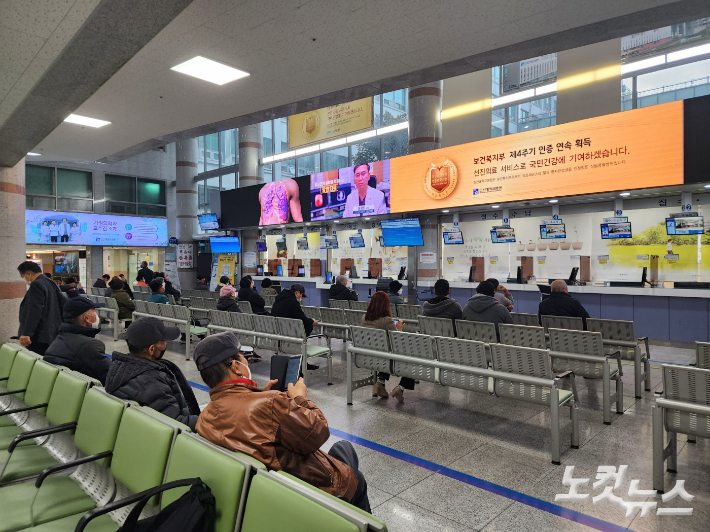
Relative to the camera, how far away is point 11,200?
6547mm

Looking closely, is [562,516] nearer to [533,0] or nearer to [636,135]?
[533,0]

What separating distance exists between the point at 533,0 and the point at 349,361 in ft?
13.0

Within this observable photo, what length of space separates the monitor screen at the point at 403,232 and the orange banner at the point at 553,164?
0.47m

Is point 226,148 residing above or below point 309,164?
above

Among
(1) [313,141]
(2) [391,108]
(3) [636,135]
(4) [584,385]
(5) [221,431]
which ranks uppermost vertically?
(2) [391,108]

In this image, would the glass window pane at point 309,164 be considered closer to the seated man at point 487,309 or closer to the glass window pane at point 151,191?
the glass window pane at point 151,191

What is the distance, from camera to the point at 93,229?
60.9 feet

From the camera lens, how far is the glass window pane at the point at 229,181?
21.4m

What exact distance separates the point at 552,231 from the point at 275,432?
9.83 meters

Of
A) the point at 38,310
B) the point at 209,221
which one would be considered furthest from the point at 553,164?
the point at 209,221

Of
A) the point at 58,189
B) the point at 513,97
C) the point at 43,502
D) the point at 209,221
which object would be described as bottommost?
the point at 43,502

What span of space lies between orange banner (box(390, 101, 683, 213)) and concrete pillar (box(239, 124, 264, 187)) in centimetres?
790

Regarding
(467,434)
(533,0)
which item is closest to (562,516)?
(467,434)

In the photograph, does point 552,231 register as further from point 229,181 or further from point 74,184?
point 74,184
